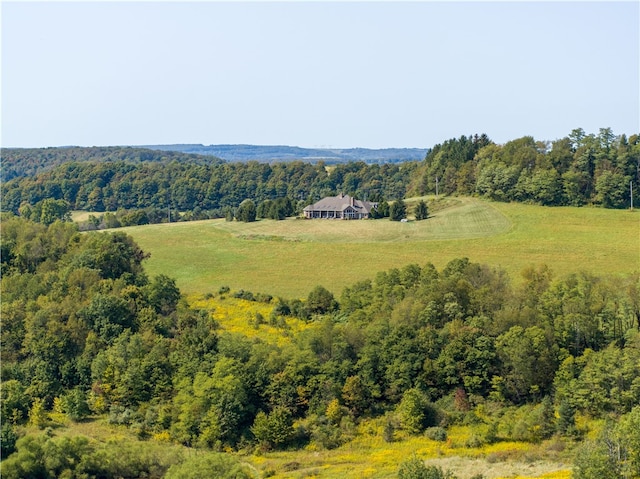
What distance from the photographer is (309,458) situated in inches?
1591

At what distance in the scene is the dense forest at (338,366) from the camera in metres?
42.3

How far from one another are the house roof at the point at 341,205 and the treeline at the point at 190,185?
3726 centimetres

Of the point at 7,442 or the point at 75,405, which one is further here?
the point at 75,405

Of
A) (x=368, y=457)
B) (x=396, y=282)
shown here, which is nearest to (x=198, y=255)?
(x=396, y=282)

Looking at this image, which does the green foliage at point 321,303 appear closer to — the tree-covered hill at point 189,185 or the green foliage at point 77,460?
the green foliage at point 77,460

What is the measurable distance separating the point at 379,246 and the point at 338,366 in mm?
37981

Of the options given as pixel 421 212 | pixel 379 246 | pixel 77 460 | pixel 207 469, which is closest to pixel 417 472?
pixel 207 469

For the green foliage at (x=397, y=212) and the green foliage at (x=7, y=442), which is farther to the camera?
the green foliage at (x=397, y=212)

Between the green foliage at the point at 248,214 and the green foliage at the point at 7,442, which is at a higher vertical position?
the green foliage at the point at 248,214

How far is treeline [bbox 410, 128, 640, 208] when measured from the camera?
95062 mm

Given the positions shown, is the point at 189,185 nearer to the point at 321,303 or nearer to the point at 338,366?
the point at 321,303

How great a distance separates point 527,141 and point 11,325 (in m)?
76.2

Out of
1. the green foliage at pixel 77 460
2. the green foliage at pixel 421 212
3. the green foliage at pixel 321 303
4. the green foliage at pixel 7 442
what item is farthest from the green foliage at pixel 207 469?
the green foliage at pixel 421 212

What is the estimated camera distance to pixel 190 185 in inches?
6053
